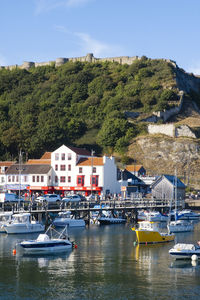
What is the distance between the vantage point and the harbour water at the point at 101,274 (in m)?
32.6

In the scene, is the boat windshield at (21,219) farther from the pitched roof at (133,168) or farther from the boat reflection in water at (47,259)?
the pitched roof at (133,168)

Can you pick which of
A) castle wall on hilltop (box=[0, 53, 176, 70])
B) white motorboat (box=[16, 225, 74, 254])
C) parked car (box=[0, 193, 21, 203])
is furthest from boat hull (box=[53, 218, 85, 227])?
castle wall on hilltop (box=[0, 53, 176, 70])

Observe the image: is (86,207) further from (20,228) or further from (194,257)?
(194,257)

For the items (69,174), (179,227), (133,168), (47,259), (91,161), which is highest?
(91,161)

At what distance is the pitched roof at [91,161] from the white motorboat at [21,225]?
30.3m

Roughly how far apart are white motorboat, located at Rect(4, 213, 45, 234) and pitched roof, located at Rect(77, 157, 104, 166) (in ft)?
99.3

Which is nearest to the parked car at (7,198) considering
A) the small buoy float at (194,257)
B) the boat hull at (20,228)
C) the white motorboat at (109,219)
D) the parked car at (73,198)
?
the parked car at (73,198)

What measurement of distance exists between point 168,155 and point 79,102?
39883mm

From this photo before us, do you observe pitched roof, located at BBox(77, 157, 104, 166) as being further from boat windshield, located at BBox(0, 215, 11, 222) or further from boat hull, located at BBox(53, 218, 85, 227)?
boat windshield, located at BBox(0, 215, 11, 222)

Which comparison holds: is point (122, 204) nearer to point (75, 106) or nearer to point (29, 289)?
point (29, 289)

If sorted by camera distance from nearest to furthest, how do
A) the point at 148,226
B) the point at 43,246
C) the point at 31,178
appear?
the point at 43,246 → the point at 148,226 → the point at 31,178

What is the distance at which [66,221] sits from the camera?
64.5 m

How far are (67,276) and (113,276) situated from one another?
11.1ft

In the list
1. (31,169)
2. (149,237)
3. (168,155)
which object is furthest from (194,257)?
(168,155)
